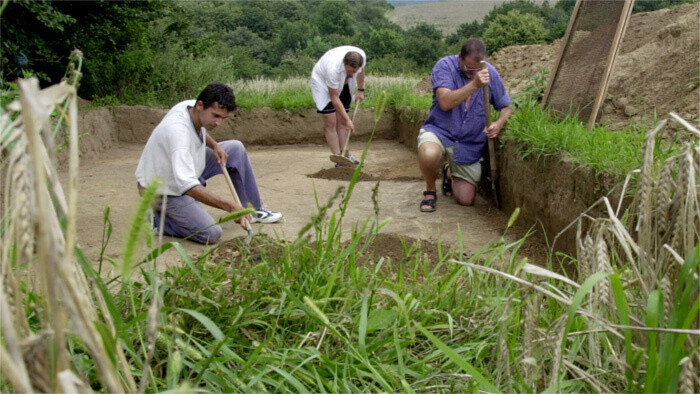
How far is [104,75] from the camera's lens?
952cm

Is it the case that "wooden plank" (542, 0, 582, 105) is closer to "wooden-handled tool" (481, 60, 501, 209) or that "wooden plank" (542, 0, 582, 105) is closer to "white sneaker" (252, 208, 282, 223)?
"wooden-handled tool" (481, 60, 501, 209)

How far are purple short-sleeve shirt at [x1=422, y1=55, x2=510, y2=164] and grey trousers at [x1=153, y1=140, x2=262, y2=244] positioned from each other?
1.58 meters

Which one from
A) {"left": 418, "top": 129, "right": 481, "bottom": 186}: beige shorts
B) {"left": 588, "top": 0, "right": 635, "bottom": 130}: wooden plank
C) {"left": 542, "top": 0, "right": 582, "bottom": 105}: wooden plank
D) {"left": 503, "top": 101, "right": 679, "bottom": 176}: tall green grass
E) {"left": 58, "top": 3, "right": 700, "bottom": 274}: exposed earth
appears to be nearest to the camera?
{"left": 503, "top": 101, "right": 679, "bottom": 176}: tall green grass

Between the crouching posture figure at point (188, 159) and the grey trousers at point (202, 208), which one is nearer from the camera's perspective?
the crouching posture figure at point (188, 159)

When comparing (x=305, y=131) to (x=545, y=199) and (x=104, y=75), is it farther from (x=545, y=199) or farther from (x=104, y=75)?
(x=545, y=199)

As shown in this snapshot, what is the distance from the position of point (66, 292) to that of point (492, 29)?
15400 millimetres

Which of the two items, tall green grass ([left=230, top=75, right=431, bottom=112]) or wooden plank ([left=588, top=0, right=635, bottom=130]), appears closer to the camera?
wooden plank ([left=588, top=0, right=635, bottom=130])

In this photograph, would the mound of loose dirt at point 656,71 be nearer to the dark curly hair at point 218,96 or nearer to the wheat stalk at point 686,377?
the dark curly hair at point 218,96

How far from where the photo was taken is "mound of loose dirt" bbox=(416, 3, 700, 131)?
192 inches

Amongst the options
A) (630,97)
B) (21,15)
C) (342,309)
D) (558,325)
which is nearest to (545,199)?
(630,97)

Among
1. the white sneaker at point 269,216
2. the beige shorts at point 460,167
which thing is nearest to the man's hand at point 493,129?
the beige shorts at point 460,167

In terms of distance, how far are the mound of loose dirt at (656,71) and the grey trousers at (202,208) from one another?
8.97 feet

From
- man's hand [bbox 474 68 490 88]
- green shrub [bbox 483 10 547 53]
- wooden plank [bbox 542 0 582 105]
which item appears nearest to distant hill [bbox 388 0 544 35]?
green shrub [bbox 483 10 547 53]

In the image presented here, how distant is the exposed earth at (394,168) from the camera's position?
4.48m
